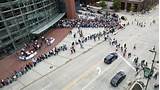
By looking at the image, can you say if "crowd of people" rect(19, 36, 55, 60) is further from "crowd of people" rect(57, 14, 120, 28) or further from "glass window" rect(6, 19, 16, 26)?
"crowd of people" rect(57, 14, 120, 28)

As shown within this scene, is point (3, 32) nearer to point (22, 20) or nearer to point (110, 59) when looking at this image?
point (22, 20)

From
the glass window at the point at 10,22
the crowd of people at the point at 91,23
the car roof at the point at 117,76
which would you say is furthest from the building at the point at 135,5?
the car roof at the point at 117,76

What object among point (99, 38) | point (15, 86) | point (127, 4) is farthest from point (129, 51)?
point (127, 4)

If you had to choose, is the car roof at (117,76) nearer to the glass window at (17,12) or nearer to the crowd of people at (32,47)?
the crowd of people at (32,47)

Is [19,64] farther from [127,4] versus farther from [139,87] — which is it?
[127,4]

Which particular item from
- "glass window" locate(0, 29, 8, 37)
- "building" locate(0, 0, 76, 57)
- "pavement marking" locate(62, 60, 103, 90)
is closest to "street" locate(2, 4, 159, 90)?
"pavement marking" locate(62, 60, 103, 90)

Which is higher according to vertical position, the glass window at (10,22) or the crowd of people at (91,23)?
the glass window at (10,22)

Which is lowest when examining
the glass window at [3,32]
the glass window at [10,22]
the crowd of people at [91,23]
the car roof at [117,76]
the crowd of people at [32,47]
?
the car roof at [117,76]
